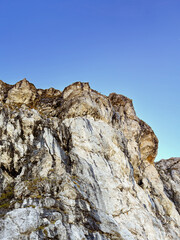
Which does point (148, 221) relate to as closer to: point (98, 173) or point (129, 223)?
point (129, 223)

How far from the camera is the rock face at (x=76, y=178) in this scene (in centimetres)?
2061

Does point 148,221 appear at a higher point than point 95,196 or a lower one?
lower

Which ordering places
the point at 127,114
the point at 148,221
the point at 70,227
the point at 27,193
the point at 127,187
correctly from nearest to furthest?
1. the point at 70,227
2. the point at 27,193
3. the point at 148,221
4. the point at 127,187
5. the point at 127,114

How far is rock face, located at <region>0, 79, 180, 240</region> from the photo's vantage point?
67.6ft

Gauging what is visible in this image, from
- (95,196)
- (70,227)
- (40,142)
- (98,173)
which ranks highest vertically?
(40,142)

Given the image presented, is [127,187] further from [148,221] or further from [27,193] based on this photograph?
[27,193]

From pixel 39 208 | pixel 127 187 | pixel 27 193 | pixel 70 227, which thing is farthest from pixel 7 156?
pixel 127 187

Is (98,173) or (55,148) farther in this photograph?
(55,148)

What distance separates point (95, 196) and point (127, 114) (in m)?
31.4

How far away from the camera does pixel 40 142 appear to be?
33.6m

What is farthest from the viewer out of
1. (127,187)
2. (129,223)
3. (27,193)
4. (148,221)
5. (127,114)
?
(127,114)

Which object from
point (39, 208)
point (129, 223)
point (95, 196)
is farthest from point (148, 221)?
point (39, 208)

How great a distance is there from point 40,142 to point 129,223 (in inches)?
690

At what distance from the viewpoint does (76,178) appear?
27.8 meters
